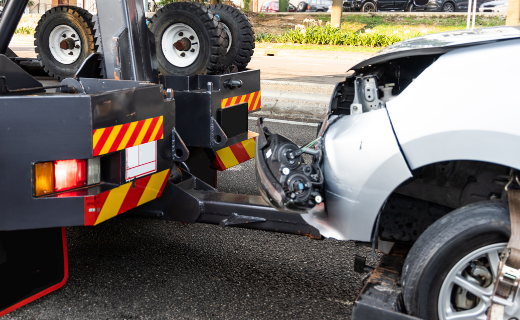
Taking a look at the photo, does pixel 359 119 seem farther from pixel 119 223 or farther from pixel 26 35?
pixel 26 35

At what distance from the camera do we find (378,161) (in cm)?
209

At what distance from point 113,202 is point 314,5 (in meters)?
32.5

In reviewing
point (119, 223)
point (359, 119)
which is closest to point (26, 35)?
point (119, 223)

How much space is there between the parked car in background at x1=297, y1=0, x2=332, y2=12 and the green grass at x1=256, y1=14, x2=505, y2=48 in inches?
319

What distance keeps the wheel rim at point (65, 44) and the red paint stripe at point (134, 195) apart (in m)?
1.74

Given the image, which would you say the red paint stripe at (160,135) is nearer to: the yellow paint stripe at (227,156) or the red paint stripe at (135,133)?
the red paint stripe at (135,133)

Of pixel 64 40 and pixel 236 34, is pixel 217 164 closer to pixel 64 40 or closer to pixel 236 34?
pixel 236 34

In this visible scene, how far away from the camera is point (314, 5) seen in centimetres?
3331

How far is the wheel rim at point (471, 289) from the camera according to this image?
6.31ft

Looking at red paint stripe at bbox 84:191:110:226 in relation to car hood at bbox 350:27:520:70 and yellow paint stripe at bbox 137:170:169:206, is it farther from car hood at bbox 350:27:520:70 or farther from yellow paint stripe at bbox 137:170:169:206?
car hood at bbox 350:27:520:70

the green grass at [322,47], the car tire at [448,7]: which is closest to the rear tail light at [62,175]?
the green grass at [322,47]

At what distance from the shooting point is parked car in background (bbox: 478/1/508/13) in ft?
80.2

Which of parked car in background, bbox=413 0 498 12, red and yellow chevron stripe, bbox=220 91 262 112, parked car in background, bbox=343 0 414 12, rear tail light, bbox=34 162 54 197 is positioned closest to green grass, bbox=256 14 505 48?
parked car in background, bbox=343 0 414 12

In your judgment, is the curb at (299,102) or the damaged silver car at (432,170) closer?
the damaged silver car at (432,170)
